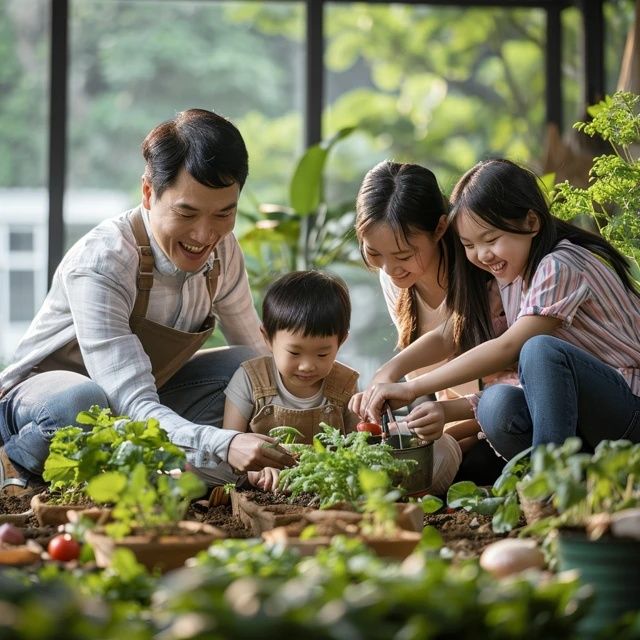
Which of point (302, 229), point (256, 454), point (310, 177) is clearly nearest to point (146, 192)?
point (256, 454)

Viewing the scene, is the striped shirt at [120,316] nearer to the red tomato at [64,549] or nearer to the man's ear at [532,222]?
the red tomato at [64,549]

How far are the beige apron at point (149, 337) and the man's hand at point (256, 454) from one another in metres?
0.66

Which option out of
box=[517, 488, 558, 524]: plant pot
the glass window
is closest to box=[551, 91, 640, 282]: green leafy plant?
box=[517, 488, 558, 524]: plant pot

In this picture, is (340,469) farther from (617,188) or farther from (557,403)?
(617,188)

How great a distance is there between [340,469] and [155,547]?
2.06ft

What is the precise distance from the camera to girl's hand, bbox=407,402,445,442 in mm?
2914

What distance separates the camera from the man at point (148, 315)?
3.00 meters

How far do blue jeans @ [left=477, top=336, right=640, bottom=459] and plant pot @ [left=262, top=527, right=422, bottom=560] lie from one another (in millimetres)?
803

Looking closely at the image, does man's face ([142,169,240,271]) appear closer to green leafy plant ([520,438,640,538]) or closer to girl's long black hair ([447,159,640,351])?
girl's long black hair ([447,159,640,351])

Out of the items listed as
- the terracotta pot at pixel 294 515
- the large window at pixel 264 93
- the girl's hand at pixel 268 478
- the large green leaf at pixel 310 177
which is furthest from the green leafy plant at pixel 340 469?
the large window at pixel 264 93

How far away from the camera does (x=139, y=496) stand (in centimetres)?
189

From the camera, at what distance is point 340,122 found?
817 centimetres

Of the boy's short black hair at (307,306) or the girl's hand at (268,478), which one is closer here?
the girl's hand at (268,478)

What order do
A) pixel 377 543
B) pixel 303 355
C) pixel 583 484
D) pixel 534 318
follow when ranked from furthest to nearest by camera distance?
1. pixel 303 355
2. pixel 534 318
3. pixel 377 543
4. pixel 583 484
